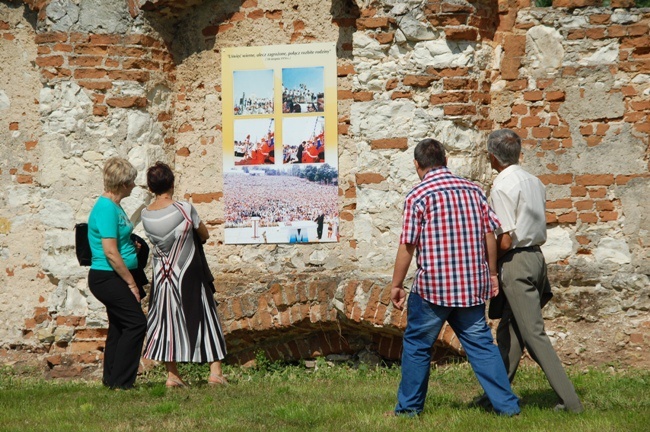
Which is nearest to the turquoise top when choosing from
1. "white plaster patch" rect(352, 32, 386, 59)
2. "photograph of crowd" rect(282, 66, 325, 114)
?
"photograph of crowd" rect(282, 66, 325, 114)

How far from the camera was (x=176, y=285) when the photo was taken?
698 cm

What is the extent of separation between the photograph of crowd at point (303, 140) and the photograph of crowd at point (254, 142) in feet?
0.45

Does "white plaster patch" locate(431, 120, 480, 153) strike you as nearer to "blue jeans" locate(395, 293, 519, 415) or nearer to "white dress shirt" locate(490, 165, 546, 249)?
"white dress shirt" locate(490, 165, 546, 249)

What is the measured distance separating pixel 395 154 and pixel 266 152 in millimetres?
1273

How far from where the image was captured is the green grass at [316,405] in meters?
5.54

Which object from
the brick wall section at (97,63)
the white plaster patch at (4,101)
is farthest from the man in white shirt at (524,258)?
the white plaster patch at (4,101)

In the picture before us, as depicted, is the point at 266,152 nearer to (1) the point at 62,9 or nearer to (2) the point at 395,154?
(2) the point at 395,154

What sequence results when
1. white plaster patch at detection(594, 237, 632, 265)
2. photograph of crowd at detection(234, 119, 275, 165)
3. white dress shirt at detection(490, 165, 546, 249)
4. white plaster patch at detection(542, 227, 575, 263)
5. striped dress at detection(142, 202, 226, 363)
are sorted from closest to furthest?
white dress shirt at detection(490, 165, 546, 249) → striped dress at detection(142, 202, 226, 363) → white plaster patch at detection(594, 237, 632, 265) → white plaster patch at detection(542, 227, 575, 263) → photograph of crowd at detection(234, 119, 275, 165)

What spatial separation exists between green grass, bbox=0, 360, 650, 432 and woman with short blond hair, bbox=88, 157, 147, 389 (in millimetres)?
229

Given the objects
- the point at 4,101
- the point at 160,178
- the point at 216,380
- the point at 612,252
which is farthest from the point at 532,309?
the point at 4,101

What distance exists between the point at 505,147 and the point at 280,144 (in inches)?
120

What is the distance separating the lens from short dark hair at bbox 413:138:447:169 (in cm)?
571

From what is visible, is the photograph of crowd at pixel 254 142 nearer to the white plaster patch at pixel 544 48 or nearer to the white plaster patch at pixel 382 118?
the white plaster patch at pixel 382 118

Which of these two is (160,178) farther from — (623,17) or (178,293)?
(623,17)
